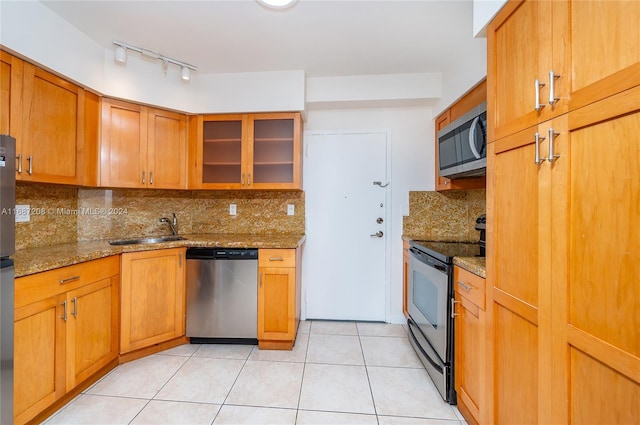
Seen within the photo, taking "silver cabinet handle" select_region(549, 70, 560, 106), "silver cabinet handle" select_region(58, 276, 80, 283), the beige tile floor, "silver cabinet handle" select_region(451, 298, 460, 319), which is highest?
"silver cabinet handle" select_region(549, 70, 560, 106)

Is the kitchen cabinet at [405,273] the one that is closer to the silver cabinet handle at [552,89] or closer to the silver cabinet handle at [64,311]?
the silver cabinet handle at [552,89]

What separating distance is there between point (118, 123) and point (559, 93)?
2.91 meters

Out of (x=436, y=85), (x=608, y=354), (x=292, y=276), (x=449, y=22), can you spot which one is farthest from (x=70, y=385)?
(x=436, y=85)

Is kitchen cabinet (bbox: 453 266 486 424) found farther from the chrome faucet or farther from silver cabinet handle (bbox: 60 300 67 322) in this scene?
the chrome faucet

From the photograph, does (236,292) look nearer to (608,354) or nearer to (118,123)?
(118,123)

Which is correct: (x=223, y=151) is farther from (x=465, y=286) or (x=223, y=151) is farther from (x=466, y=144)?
(x=465, y=286)

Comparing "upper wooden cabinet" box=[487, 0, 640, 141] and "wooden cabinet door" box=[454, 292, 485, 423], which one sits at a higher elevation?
"upper wooden cabinet" box=[487, 0, 640, 141]

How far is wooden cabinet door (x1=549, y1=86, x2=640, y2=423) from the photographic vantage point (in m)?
0.70

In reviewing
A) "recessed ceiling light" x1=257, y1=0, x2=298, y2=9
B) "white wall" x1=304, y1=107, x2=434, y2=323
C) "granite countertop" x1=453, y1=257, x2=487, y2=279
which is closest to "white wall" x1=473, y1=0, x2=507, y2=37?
"recessed ceiling light" x1=257, y1=0, x2=298, y2=9

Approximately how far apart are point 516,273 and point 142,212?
3.09 metres

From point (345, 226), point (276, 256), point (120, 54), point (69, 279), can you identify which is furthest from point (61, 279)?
point (345, 226)

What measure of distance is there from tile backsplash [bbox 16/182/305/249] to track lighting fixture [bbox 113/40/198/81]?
3.79 feet

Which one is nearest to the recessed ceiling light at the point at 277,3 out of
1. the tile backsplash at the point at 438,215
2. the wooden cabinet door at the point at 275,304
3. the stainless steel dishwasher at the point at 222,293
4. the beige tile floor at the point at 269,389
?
the stainless steel dishwasher at the point at 222,293

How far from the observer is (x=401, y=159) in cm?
282
